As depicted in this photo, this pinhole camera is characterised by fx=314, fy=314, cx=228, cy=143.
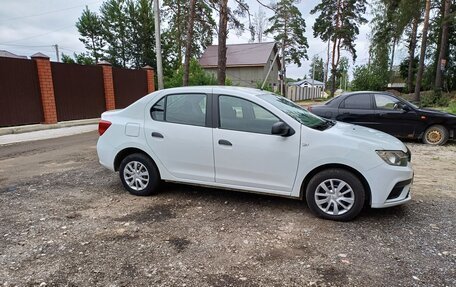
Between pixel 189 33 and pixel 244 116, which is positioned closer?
pixel 244 116

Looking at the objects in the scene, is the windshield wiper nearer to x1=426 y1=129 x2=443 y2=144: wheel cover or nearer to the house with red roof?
x1=426 y1=129 x2=443 y2=144: wheel cover

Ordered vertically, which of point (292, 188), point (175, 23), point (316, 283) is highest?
point (175, 23)

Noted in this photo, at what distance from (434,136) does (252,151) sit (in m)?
6.78

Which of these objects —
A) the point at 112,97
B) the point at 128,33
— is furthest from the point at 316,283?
the point at 128,33

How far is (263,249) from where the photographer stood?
3092 mm

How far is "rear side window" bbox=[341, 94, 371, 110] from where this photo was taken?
8328 millimetres

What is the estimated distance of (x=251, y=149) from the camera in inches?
150

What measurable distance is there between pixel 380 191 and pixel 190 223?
7.13ft

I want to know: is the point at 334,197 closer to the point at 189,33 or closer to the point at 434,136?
the point at 434,136

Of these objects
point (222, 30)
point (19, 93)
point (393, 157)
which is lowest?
point (393, 157)

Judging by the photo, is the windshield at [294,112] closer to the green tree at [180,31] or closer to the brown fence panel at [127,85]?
the brown fence panel at [127,85]

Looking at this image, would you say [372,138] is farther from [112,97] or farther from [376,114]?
[112,97]

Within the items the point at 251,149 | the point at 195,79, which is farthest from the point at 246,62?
the point at 251,149

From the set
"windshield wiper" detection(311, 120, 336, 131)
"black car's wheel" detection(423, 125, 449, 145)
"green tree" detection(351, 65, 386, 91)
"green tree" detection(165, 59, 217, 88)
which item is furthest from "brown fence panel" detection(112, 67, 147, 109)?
"green tree" detection(351, 65, 386, 91)
